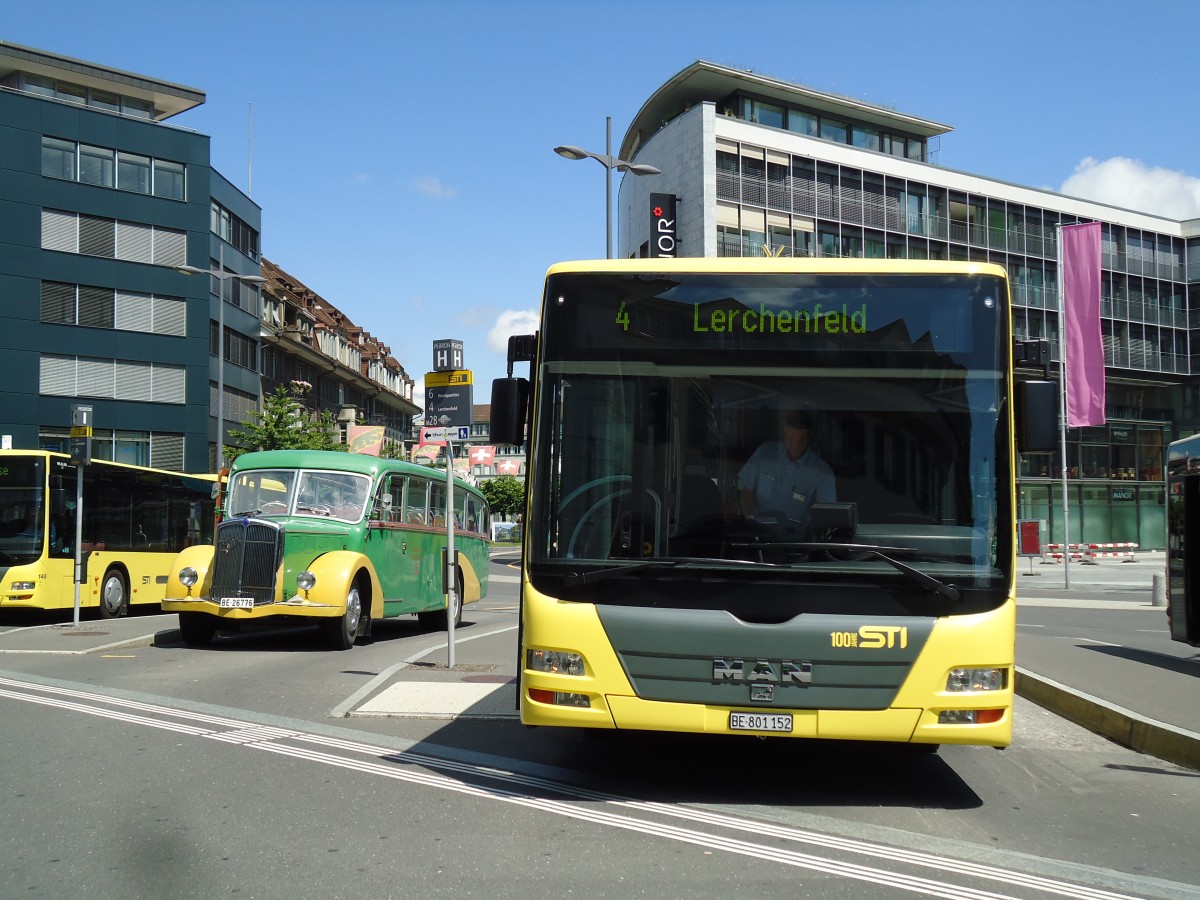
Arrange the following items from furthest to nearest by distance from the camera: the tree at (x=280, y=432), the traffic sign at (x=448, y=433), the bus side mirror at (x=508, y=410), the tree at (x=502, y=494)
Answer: the tree at (x=502, y=494) → the tree at (x=280, y=432) → the traffic sign at (x=448, y=433) → the bus side mirror at (x=508, y=410)

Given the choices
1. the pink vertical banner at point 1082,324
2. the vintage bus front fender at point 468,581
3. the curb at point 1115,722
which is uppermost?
the pink vertical banner at point 1082,324

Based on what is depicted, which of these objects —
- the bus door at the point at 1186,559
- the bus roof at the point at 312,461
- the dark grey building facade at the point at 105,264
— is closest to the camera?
the bus door at the point at 1186,559

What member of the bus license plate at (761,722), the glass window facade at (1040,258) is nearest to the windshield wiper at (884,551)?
the bus license plate at (761,722)

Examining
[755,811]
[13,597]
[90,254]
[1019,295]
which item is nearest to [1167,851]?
[755,811]

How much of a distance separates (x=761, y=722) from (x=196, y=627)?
11.8 meters

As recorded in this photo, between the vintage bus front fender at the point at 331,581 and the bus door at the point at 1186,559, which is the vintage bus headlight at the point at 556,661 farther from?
the bus door at the point at 1186,559

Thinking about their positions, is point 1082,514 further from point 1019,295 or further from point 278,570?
point 278,570

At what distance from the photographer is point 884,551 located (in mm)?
6949

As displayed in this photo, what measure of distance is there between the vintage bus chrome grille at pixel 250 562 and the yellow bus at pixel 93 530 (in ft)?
23.7

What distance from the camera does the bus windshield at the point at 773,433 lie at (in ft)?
23.1

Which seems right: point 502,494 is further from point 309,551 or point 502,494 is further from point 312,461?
point 309,551

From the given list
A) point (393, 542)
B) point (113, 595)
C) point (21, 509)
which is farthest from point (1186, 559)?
point (113, 595)

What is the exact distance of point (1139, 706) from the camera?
10438 millimetres

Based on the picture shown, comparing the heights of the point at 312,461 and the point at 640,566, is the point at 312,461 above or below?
above
